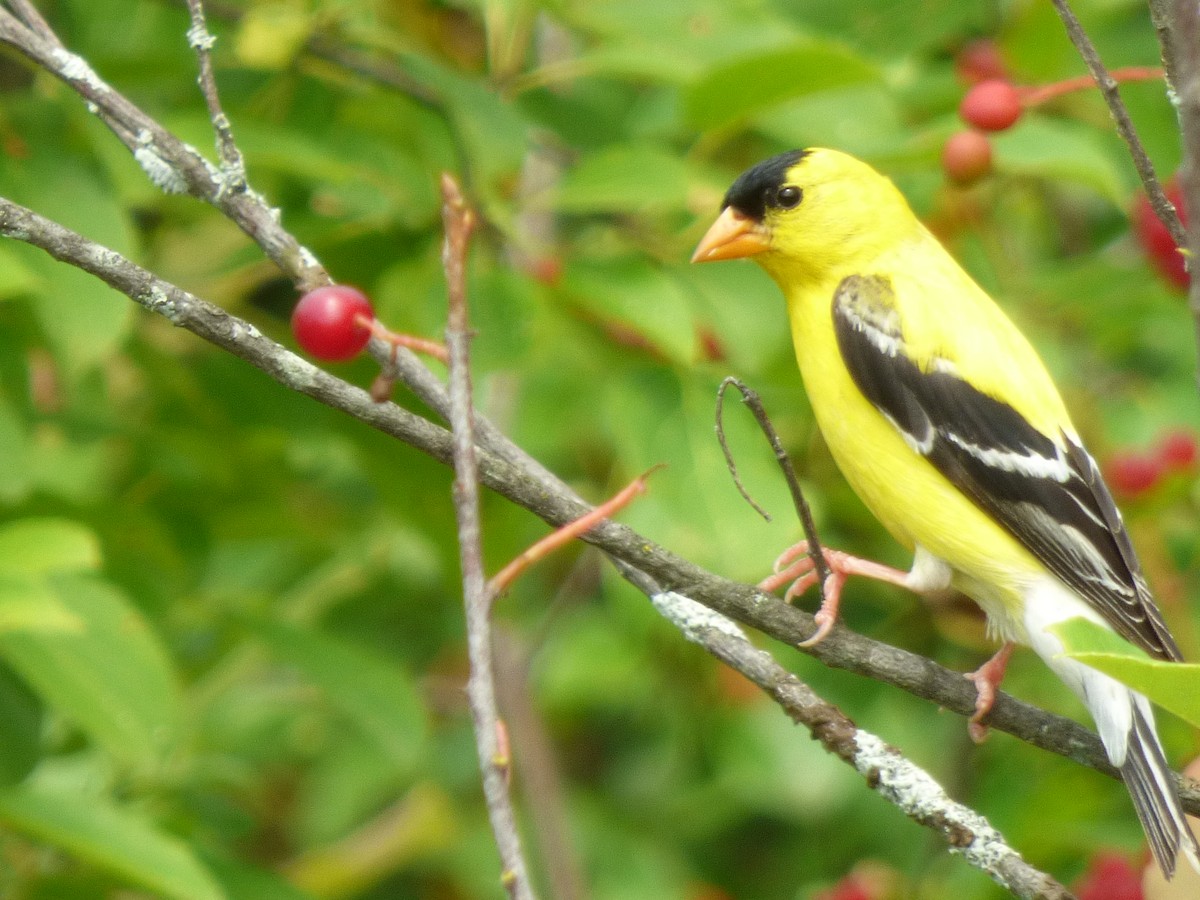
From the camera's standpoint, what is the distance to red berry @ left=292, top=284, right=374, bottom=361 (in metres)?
1.50

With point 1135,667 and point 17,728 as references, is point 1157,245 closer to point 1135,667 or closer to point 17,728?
point 1135,667

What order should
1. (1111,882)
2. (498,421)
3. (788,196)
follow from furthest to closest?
1. (498,421)
2. (788,196)
3. (1111,882)

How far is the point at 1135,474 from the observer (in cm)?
326

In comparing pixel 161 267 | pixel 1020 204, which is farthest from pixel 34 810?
pixel 1020 204

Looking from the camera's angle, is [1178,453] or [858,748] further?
[1178,453]

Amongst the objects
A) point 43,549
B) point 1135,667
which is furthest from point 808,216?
point 1135,667

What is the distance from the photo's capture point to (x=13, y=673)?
2.58 m

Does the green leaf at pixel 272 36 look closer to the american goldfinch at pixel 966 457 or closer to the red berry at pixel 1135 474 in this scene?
the american goldfinch at pixel 966 457

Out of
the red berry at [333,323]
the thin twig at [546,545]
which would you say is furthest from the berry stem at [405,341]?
the thin twig at [546,545]

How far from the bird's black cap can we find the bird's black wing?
1.22 ft

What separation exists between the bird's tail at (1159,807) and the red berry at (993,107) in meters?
1.04

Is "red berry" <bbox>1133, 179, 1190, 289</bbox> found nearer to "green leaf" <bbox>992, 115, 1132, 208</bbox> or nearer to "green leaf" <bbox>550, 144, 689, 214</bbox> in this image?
"green leaf" <bbox>992, 115, 1132, 208</bbox>

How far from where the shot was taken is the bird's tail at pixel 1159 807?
2107 millimetres

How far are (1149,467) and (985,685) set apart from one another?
1535 mm
